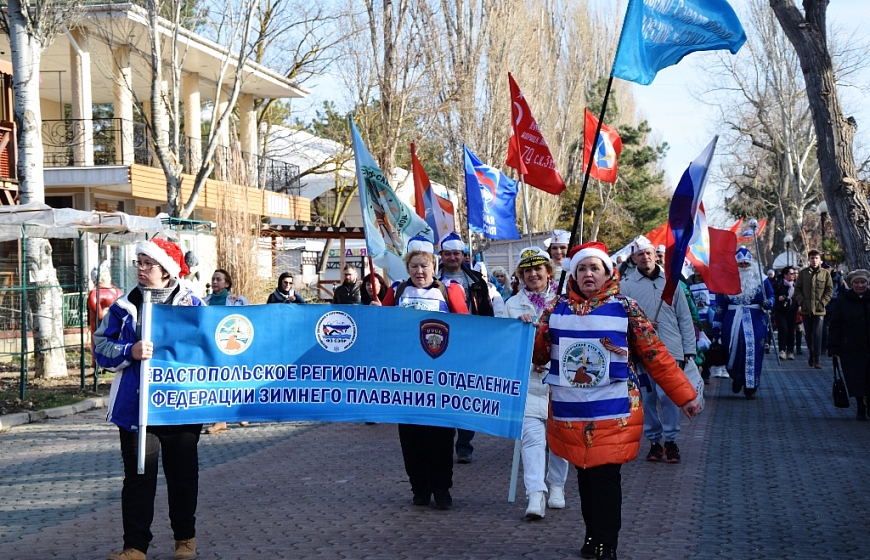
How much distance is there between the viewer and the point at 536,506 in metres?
6.60

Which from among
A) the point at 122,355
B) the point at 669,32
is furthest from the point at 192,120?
the point at 122,355

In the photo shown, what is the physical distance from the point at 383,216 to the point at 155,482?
4.35m

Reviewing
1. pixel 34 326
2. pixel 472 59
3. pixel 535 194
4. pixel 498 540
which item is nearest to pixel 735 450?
pixel 498 540

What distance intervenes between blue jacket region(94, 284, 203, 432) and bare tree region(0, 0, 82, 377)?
10254 mm

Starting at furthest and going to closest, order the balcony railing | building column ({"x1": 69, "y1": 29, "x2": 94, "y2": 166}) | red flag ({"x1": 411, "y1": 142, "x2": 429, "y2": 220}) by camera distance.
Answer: building column ({"x1": 69, "y1": 29, "x2": 94, "y2": 166})
the balcony railing
red flag ({"x1": 411, "y1": 142, "x2": 429, "y2": 220})

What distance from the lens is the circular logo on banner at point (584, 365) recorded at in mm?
5332

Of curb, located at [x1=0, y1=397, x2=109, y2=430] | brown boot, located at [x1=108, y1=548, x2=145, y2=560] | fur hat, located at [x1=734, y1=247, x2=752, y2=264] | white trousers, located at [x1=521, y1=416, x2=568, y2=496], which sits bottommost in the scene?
curb, located at [x1=0, y1=397, x2=109, y2=430]

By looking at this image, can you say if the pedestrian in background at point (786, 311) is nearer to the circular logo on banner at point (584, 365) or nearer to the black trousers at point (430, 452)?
the black trousers at point (430, 452)

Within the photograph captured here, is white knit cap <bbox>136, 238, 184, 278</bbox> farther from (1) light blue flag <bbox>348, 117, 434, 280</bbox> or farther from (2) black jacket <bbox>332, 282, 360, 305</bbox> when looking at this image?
(2) black jacket <bbox>332, 282, 360, 305</bbox>

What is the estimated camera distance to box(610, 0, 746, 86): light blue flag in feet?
24.8

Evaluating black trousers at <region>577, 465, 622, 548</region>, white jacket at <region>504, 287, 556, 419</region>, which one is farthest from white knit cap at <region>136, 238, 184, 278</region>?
black trousers at <region>577, 465, 622, 548</region>

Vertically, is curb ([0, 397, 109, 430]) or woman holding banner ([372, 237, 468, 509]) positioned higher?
woman holding banner ([372, 237, 468, 509])

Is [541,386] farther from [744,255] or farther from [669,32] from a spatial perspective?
[744,255]

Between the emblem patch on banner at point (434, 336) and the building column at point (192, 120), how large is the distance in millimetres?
24041
